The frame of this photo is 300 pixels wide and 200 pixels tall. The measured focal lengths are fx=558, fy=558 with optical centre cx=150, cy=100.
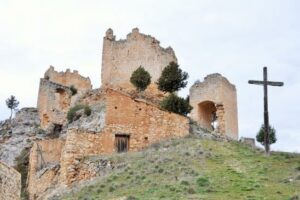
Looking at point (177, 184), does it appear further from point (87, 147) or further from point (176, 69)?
point (176, 69)

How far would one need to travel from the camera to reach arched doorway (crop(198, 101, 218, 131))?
37094 millimetres

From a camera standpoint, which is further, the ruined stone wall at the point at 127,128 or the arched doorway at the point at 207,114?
the arched doorway at the point at 207,114

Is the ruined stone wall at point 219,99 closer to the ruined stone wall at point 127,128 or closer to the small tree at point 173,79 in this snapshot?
the small tree at point 173,79

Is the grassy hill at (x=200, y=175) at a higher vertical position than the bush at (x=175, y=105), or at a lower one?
lower

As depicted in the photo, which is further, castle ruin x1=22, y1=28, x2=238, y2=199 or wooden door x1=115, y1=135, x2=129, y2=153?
wooden door x1=115, y1=135, x2=129, y2=153

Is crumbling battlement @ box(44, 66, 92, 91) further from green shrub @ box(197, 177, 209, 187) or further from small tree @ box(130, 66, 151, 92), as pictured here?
green shrub @ box(197, 177, 209, 187)

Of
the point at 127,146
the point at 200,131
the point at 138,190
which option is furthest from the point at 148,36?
the point at 138,190

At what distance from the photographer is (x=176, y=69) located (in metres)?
35.2

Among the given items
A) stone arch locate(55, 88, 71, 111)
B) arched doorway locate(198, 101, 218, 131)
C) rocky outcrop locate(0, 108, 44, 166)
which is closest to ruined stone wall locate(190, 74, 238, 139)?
arched doorway locate(198, 101, 218, 131)

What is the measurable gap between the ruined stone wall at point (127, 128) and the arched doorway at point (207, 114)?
780 centimetres

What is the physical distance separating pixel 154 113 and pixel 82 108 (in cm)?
740

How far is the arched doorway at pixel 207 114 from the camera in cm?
3709

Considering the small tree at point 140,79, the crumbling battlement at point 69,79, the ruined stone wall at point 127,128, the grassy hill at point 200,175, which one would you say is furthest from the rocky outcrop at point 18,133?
the grassy hill at point 200,175

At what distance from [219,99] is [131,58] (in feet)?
24.9
